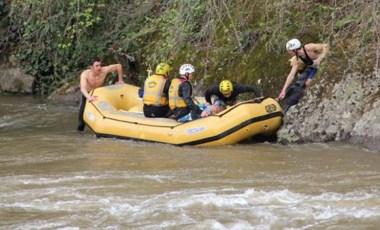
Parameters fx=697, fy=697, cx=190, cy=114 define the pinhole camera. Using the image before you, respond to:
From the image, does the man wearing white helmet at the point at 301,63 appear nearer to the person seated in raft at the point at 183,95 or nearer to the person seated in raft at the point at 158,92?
the person seated in raft at the point at 183,95

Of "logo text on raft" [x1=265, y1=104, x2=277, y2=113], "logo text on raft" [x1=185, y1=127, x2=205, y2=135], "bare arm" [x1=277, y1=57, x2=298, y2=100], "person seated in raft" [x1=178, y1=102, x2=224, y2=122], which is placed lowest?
"logo text on raft" [x1=185, y1=127, x2=205, y2=135]

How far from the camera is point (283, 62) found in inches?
403

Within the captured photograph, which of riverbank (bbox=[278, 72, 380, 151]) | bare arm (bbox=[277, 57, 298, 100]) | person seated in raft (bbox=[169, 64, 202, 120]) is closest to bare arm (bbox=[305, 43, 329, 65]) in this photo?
bare arm (bbox=[277, 57, 298, 100])

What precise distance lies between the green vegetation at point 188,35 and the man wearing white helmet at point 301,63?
0.69 feet

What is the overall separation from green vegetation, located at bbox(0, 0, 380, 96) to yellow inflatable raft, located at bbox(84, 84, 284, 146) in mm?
1112

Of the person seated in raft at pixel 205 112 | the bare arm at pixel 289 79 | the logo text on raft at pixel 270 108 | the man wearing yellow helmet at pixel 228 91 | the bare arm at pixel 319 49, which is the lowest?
the person seated in raft at pixel 205 112

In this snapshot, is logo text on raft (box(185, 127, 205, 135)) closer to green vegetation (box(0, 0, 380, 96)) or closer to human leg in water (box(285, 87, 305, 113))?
human leg in water (box(285, 87, 305, 113))

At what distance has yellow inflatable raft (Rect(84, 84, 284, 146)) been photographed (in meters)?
8.81

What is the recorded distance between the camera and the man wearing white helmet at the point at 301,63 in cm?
941

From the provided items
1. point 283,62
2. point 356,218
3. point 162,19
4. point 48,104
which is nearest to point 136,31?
point 162,19

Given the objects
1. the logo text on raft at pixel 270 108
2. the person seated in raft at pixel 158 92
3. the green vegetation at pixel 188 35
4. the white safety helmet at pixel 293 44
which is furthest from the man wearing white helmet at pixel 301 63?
the person seated in raft at pixel 158 92

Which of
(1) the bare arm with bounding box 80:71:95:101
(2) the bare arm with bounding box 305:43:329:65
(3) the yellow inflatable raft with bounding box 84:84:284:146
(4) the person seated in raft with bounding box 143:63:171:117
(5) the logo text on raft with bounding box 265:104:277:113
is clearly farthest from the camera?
(1) the bare arm with bounding box 80:71:95:101

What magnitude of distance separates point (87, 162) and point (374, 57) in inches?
154

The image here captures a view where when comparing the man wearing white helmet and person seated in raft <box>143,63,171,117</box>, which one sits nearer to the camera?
the man wearing white helmet
